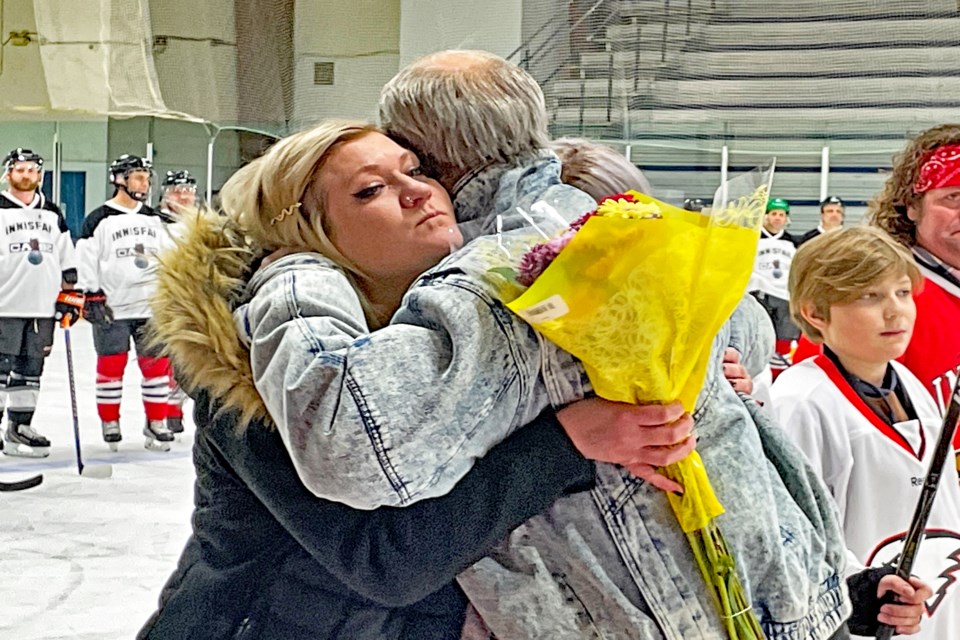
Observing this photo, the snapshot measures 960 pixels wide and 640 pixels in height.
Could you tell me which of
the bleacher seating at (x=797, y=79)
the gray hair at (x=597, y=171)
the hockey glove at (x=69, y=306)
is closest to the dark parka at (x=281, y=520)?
the gray hair at (x=597, y=171)

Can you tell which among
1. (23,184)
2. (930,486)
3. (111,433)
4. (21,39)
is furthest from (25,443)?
(930,486)

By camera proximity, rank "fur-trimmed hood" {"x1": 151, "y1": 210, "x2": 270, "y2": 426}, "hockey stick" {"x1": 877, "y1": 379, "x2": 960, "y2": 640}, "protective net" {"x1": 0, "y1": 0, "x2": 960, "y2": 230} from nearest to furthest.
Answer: "fur-trimmed hood" {"x1": 151, "y1": 210, "x2": 270, "y2": 426}
"hockey stick" {"x1": 877, "y1": 379, "x2": 960, "y2": 640}
"protective net" {"x1": 0, "y1": 0, "x2": 960, "y2": 230}

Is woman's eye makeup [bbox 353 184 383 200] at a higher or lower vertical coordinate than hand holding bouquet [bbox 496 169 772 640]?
higher

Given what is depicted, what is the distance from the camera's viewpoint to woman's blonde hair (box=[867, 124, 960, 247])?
183 centimetres

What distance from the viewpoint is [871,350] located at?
1576 mm

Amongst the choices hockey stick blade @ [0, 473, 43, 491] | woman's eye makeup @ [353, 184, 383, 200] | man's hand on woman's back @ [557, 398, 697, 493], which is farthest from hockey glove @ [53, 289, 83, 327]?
man's hand on woman's back @ [557, 398, 697, 493]

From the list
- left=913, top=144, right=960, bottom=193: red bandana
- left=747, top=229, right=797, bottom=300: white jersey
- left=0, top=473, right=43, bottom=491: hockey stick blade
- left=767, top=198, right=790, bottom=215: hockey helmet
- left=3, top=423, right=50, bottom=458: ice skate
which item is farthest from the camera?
left=747, top=229, right=797, bottom=300: white jersey

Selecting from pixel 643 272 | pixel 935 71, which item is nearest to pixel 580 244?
pixel 643 272

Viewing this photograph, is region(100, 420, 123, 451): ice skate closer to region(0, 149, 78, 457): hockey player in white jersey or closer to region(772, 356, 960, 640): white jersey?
region(0, 149, 78, 457): hockey player in white jersey

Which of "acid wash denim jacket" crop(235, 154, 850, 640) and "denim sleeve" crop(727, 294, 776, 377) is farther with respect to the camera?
"denim sleeve" crop(727, 294, 776, 377)

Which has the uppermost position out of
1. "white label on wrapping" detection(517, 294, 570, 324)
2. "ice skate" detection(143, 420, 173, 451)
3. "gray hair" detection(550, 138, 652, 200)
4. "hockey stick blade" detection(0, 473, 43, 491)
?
"gray hair" detection(550, 138, 652, 200)

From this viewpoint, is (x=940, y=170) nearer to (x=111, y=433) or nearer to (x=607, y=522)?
(x=607, y=522)

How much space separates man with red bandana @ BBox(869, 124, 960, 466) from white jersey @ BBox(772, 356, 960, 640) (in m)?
→ 0.12

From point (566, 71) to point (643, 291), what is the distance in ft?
10.3
